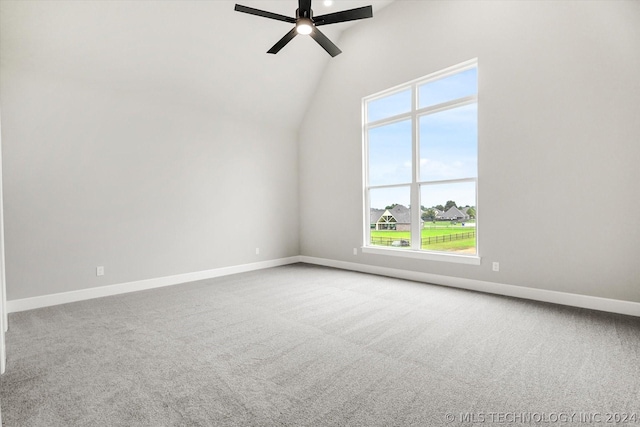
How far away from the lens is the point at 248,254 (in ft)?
19.8

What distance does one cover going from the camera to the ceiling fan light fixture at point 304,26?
11.0 feet

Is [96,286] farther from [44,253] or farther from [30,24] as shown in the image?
[30,24]

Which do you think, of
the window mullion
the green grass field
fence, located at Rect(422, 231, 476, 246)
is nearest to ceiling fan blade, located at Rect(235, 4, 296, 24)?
the window mullion

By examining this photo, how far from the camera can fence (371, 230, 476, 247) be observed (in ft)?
14.6

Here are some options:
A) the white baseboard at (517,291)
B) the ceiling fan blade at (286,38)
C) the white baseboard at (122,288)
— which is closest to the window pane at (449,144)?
the white baseboard at (517,291)

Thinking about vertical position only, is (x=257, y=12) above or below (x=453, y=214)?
above

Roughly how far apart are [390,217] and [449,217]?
1.05 meters

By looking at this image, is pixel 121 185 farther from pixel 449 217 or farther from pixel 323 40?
pixel 449 217

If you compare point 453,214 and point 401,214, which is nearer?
point 453,214

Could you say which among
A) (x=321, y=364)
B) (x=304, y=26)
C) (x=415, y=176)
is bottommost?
(x=321, y=364)

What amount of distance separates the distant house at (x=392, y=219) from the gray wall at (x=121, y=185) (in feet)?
7.08

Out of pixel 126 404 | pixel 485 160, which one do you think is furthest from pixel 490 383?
pixel 485 160

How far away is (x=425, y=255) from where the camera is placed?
478cm

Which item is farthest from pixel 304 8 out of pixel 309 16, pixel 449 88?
pixel 449 88
